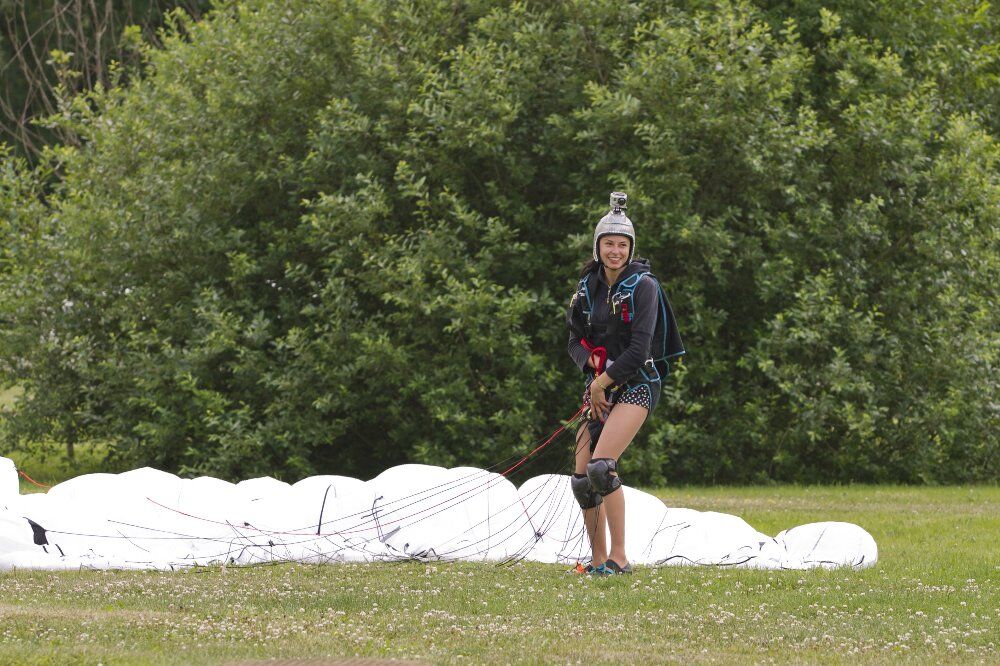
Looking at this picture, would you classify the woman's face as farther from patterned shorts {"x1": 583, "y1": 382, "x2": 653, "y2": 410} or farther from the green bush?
the green bush

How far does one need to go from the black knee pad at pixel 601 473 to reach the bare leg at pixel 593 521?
0.21 m

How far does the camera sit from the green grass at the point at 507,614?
19.6ft

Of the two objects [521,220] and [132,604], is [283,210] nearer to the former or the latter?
[521,220]

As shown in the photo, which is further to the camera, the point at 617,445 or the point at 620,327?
the point at 620,327

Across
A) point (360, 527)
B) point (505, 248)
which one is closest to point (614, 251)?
point (360, 527)

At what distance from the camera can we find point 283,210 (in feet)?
50.3

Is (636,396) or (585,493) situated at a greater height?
(636,396)

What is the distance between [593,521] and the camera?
26.0ft

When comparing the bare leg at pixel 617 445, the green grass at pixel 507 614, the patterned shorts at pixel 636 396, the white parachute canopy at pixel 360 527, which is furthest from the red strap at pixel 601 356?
the white parachute canopy at pixel 360 527

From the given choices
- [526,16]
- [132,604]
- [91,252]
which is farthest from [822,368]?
[132,604]

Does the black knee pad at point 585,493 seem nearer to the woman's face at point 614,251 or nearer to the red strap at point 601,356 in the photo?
the red strap at point 601,356

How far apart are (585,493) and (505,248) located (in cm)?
662

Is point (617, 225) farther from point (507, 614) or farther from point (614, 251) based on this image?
point (507, 614)

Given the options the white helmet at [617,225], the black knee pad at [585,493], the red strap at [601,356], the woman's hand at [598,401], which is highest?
the white helmet at [617,225]
